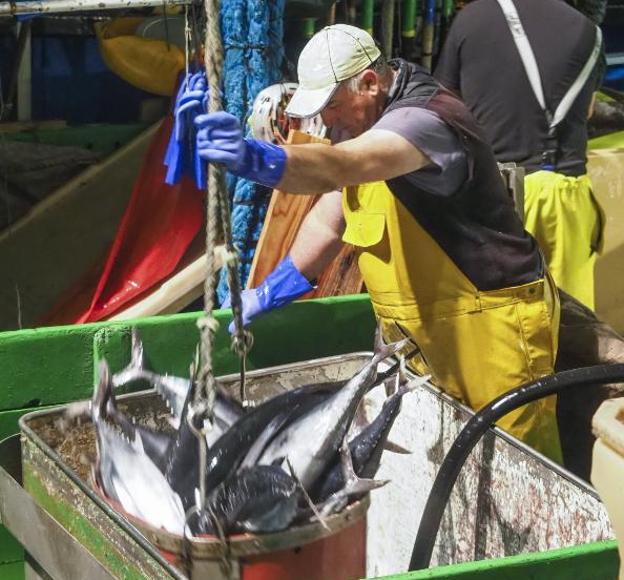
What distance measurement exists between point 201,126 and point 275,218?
213cm

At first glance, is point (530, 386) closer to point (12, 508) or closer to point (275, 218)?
point (12, 508)

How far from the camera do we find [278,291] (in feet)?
13.3

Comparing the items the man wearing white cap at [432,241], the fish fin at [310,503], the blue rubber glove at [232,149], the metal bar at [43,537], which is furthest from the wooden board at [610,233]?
the metal bar at [43,537]

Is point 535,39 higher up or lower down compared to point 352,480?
higher up

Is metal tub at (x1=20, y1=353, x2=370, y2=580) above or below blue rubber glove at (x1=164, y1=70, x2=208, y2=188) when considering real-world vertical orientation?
below

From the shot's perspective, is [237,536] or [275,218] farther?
[275,218]

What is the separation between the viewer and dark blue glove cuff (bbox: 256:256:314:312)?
4.05 metres

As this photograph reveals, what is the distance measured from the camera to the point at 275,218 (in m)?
5.10

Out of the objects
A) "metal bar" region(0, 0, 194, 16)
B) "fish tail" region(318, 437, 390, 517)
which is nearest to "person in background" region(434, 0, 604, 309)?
"metal bar" region(0, 0, 194, 16)

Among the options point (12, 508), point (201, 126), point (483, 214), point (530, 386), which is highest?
point (201, 126)

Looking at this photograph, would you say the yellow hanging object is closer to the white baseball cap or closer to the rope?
the white baseball cap

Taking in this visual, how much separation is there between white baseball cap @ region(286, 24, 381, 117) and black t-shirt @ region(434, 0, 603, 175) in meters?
1.85

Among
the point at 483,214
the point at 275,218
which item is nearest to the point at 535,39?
the point at 275,218

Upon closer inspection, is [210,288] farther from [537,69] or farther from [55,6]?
[537,69]
